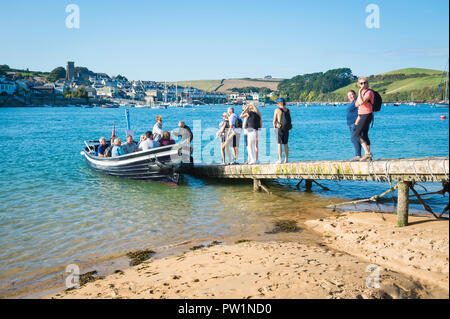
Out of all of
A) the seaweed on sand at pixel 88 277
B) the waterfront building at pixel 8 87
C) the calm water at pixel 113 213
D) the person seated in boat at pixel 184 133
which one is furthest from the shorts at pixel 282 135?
the waterfront building at pixel 8 87

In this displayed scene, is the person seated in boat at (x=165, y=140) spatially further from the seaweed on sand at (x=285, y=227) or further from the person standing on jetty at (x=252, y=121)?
the seaweed on sand at (x=285, y=227)

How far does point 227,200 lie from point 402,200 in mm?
5649

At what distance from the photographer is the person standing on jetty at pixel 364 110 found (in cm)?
826

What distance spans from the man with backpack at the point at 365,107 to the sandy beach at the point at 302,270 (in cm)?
237

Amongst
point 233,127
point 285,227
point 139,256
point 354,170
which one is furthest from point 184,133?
point 139,256

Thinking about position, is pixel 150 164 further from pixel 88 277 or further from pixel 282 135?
pixel 88 277

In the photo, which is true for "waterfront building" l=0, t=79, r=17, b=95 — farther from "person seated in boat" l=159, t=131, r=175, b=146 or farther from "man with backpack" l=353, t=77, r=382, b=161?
"man with backpack" l=353, t=77, r=382, b=161

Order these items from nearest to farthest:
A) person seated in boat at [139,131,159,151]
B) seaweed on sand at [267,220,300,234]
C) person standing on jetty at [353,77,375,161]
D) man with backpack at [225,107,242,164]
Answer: person standing on jetty at [353,77,375,161], seaweed on sand at [267,220,300,234], man with backpack at [225,107,242,164], person seated in boat at [139,131,159,151]

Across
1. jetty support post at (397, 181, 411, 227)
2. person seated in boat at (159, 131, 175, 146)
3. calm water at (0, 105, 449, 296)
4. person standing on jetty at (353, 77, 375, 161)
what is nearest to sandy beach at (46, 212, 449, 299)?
jetty support post at (397, 181, 411, 227)

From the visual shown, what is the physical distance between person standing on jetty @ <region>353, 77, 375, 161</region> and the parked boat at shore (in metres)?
6.72

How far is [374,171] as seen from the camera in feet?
28.0

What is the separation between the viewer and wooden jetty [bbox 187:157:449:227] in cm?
733
